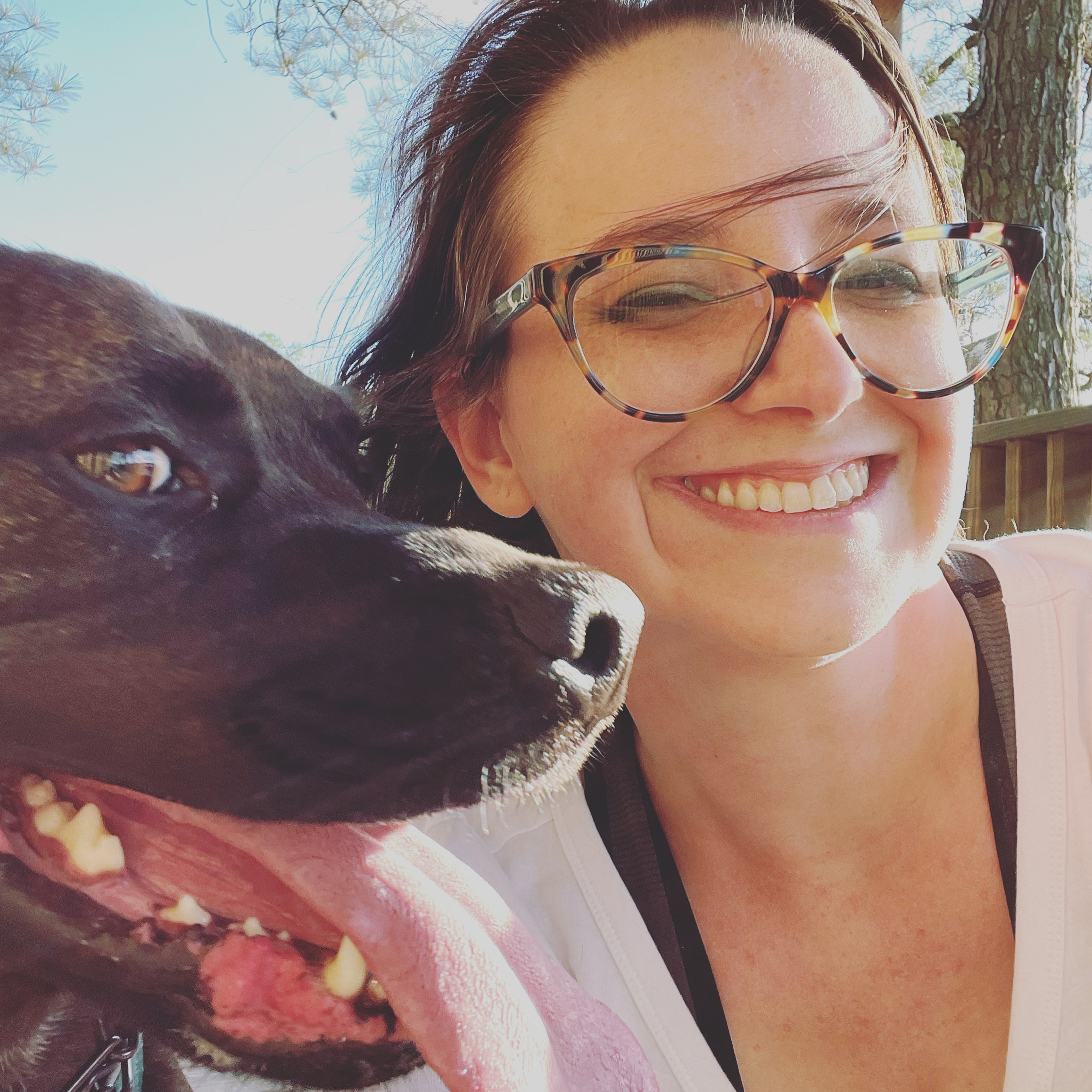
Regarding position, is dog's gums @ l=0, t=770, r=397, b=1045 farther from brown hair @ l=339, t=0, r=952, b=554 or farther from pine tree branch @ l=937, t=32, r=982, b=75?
pine tree branch @ l=937, t=32, r=982, b=75

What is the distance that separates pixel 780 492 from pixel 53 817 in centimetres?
66

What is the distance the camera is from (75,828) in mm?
583

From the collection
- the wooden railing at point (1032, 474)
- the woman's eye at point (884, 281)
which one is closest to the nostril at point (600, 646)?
the woman's eye at point (884, 281)

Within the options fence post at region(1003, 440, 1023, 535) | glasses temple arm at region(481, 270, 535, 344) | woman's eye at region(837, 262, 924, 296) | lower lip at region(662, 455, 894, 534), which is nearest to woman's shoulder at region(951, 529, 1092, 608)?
lower lip at region(662, 455, 894, 534)

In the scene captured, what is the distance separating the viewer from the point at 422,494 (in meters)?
1.15

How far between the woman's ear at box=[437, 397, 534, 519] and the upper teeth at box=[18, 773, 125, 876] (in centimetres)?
58

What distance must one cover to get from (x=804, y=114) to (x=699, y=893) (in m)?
0.85

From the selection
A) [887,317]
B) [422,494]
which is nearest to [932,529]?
[887,317]

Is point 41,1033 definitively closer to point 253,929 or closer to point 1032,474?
point 253,929

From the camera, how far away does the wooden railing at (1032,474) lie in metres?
2.10

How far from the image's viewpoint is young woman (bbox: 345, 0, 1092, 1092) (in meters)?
0.86

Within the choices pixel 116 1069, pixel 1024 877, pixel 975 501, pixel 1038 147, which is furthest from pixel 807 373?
pixel 1038 147

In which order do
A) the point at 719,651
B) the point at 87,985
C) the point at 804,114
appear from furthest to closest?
the point at 719,651
the point at 804,114
the point at 87,985

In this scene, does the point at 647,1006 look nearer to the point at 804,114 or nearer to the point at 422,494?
the point at 422,494
